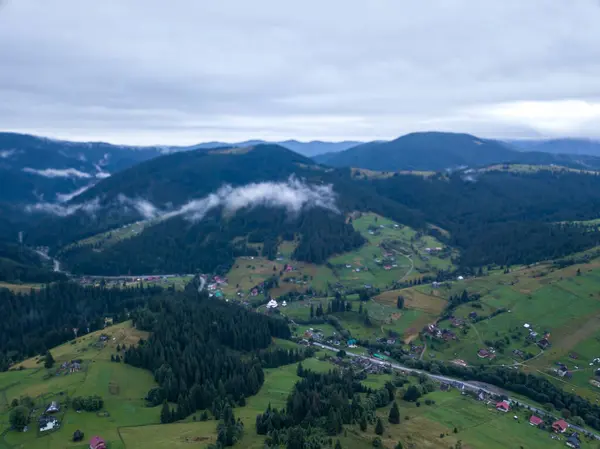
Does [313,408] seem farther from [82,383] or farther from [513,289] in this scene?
[513,289]

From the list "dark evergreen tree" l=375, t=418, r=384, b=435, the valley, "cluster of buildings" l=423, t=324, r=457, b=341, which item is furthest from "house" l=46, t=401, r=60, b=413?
"cluster of buildings" l=423, t=324, r=457, b=341

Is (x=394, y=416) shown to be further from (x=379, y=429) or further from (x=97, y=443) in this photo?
(x=97, y=443)

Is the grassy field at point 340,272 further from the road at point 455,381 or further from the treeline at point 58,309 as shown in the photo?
the road at point 455,381

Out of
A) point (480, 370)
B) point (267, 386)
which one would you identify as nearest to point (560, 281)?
point (480, 370)

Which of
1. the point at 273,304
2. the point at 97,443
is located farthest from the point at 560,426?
the point at 273,304

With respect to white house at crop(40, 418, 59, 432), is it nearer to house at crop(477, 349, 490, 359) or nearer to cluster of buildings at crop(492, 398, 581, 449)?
cluster of buildings at crop(492, 398, 581, 449)

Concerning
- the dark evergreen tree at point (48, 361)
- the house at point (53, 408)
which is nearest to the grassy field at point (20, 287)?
the dark evergreen tree at point (48, 361)
